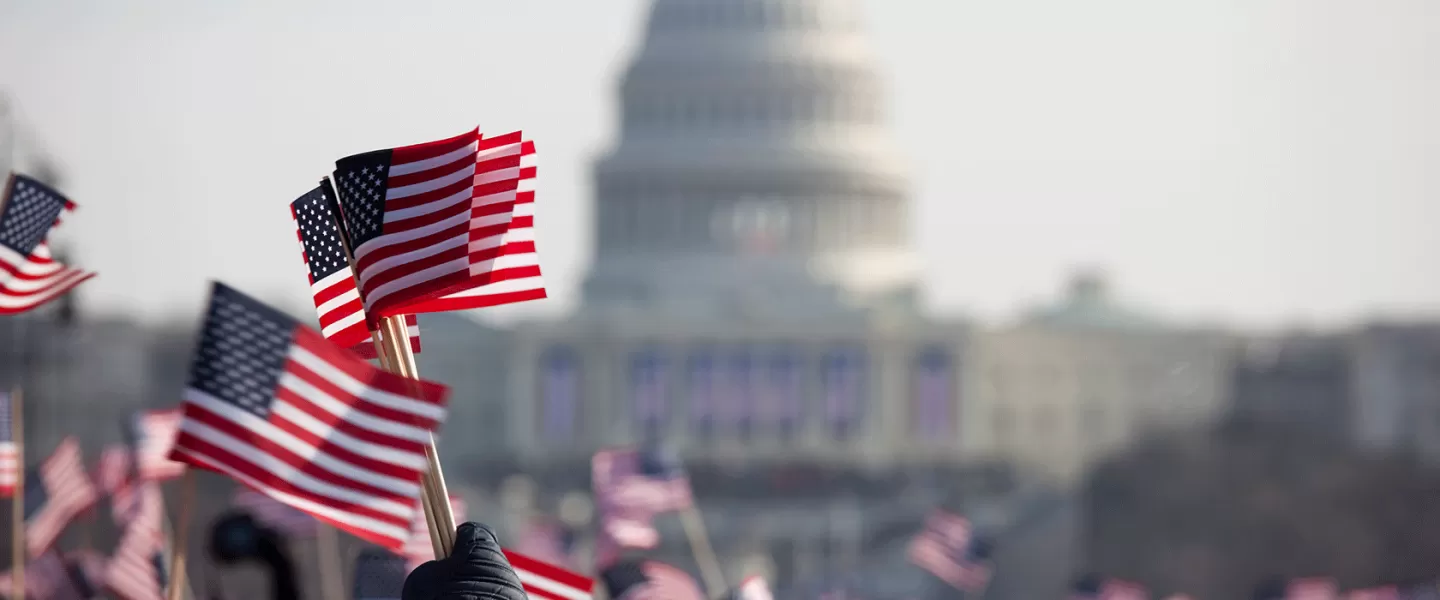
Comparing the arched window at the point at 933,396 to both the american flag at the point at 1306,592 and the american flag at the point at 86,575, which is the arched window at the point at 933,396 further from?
the american flag at the point at 86,575

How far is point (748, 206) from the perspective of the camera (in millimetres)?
184000

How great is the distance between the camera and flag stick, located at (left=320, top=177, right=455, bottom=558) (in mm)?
15734

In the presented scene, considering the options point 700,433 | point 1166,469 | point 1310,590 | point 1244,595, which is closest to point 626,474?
point 1310,590

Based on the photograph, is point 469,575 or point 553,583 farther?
point 553,583

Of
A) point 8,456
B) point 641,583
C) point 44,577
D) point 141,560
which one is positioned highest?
point 8,456

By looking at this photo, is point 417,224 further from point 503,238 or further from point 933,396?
point 933,396

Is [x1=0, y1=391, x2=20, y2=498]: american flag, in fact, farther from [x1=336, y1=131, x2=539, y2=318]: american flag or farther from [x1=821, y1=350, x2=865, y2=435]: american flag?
[x1=821, y1=350, x2=865, y2=435]: american flag

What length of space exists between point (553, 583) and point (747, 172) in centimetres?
16014

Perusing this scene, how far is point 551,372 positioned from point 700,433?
6.02 metres

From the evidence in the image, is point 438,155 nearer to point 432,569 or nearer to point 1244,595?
point 432,569

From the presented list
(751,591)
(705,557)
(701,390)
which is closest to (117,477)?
(751,591)

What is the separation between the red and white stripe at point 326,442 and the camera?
17266 mm

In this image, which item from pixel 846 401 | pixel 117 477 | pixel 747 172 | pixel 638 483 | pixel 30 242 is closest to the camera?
pixel 30 242

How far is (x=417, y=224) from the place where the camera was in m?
17.2
